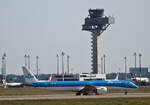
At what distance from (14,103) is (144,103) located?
64.1 ft

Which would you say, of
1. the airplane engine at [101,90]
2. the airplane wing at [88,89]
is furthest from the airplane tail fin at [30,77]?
the airplane engine at [101,90]

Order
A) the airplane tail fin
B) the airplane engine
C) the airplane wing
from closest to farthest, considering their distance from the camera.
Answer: the airplane engine
the airplane wing
the airplane tail fin

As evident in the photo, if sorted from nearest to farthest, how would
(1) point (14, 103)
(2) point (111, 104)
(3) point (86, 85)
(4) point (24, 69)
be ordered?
(2) point (111, 104) → (1) point (14, 103) → (3) point (86, 85) → (4) point (24, 69)

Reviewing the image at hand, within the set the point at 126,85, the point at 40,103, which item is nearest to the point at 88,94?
the point at 126,85

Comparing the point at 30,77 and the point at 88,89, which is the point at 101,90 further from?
the point at 30,77

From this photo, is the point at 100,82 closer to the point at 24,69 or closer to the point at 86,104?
the point at 24,69

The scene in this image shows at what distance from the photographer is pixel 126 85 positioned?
324ft

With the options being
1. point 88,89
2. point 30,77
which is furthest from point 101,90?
point 30,77

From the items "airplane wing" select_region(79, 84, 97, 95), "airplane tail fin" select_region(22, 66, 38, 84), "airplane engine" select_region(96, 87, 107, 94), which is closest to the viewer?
"airplane engine" select_region(96, 87, 107, 94)

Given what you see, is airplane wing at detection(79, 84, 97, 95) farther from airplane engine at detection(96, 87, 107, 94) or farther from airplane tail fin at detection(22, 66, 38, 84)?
airplane tail fin at detection(22, 66, 38, 84)

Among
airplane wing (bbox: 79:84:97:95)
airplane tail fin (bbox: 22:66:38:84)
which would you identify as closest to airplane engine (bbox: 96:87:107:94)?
airplane wing (bbox: 79:84:97:95)

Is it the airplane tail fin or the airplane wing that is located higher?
the airplane tail fin

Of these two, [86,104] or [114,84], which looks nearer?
[86,104]

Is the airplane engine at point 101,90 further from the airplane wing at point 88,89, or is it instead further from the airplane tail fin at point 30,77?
the airplane tail fin at point 30,77
